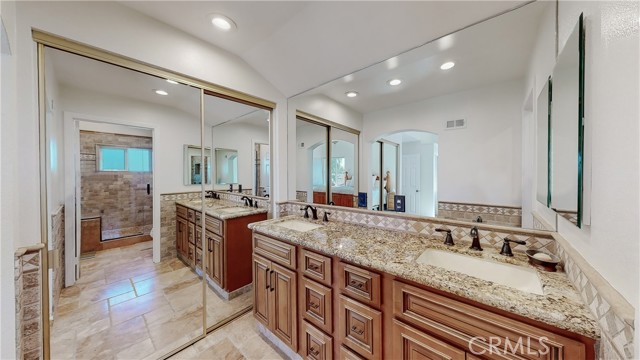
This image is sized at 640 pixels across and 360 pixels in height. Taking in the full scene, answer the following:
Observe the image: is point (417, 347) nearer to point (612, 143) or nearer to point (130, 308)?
point (612, 143)

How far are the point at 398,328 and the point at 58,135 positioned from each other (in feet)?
7.47

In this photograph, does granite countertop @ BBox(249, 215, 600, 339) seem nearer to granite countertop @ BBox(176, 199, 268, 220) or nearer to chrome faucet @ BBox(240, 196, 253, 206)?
granite countertop @ BBox(176, 199, 268, 220)

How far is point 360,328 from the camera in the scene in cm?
117

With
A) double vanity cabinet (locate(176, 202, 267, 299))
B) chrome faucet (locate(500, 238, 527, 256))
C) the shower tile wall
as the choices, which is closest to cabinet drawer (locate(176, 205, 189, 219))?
double vanity cabinet (locate(176, 202, 267, 299))

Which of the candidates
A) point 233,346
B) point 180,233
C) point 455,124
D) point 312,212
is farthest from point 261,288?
point 455,124

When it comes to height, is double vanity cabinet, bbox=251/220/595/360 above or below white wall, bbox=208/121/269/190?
below

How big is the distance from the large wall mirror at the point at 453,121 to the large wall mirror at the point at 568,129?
0.34 meters

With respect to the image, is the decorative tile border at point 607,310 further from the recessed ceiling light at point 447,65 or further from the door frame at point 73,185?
the door frame at point 73,185

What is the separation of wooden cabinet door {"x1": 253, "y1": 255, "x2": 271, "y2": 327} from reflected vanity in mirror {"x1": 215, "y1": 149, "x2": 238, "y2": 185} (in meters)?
0.98

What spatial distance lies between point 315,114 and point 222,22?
1.10 metres

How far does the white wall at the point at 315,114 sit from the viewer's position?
79.7 inches

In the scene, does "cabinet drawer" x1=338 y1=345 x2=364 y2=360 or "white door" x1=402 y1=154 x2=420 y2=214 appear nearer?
"cabinet drawer" x1=338 y1=345 x2=364 y2=360

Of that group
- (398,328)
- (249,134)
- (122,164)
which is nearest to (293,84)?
(249,134)

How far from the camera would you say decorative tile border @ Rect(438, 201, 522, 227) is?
1.26 m
